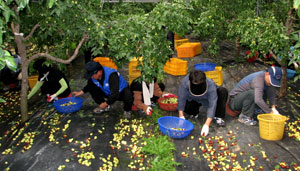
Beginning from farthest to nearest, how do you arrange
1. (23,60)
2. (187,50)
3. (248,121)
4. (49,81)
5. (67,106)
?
(187,50)
(49,81)
(67,106)
(23,60)
(248,121)

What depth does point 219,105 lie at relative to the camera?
482 centimetres

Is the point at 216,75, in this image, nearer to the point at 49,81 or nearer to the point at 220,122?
the point at 220,122

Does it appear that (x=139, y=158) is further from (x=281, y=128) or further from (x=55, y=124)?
(x=281, y=128)

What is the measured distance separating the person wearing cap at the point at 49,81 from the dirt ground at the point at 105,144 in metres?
0.40

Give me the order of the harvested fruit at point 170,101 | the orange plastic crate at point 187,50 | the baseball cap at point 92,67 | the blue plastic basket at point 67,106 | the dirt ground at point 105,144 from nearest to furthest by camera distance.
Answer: the dirt ground at point 105,144 < the baseball cap at point 92,67 < the blue plastic basket at point 67,106 < the harvested fruit at point 170,101 < the orange plastic crate at point 187,50

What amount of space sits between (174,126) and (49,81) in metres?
2.81

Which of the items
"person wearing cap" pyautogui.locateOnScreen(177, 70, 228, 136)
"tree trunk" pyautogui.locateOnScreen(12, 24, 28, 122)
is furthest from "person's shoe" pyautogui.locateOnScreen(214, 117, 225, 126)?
"tree trunk" pyautogui.locateOnScreen(12, 24, 28, 122)

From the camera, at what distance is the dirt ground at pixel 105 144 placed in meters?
3.81

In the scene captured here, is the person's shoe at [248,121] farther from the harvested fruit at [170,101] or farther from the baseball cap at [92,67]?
the baseball cap at [92,67]

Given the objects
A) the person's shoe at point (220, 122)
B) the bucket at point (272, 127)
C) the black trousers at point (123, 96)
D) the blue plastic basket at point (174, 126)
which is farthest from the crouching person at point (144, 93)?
the bucket at point (272, 127)

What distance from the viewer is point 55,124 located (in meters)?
5.00

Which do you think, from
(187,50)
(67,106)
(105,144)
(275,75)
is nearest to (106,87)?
(67,106)

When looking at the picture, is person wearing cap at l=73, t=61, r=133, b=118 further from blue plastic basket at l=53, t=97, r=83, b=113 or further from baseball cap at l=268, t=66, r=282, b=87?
baseball cap at l=268, t=66, r=282, b=87

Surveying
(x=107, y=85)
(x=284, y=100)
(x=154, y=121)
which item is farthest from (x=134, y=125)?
(x=284, y=100)
